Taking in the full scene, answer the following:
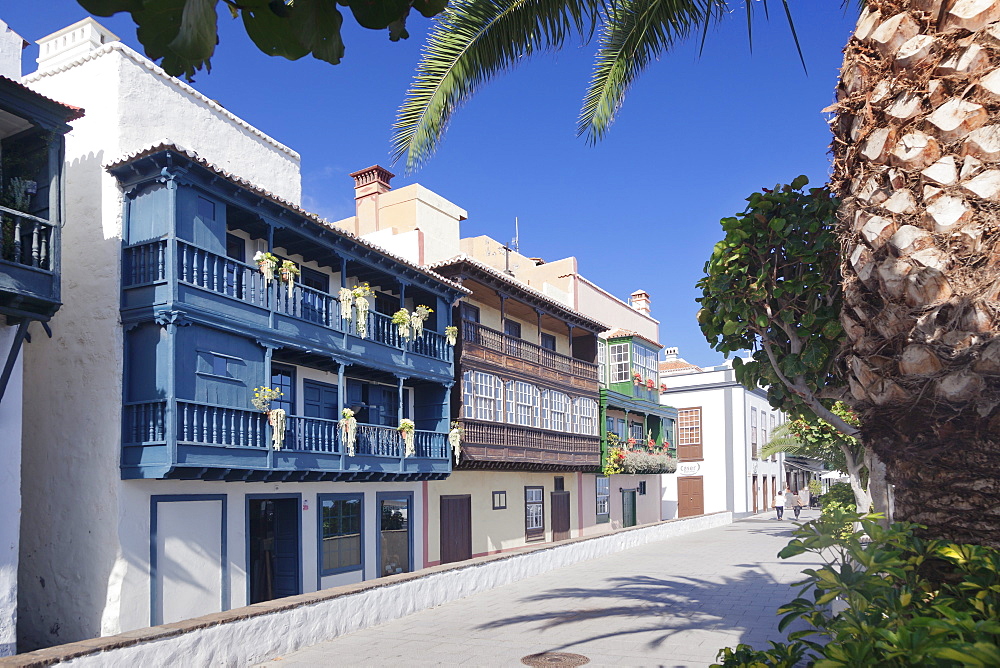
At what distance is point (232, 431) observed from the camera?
14641 mm

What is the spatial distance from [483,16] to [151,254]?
813cm

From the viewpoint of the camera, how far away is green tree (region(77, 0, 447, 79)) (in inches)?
85.0

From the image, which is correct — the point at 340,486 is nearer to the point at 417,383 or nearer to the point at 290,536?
the point at 290,536

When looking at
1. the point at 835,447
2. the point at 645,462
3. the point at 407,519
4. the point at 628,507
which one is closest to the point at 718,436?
the point at 628,507

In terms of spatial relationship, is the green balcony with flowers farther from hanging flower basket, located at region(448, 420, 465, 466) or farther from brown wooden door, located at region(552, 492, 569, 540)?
hanging flower basket, located at region(448, 420, 465, 466)

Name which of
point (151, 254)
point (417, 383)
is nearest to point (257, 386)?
point (151, 254)

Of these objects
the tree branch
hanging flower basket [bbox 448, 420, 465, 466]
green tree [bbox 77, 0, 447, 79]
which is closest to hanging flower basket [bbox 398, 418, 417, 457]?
hanging flower basket [bbox 448, 420, 465, 466]

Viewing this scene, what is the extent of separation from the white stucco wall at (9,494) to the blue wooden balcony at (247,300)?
2341 mm

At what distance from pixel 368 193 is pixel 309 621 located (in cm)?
1719

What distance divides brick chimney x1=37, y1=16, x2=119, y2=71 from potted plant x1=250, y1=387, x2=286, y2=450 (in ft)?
22.9

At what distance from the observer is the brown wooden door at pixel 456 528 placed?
23266 millimetres

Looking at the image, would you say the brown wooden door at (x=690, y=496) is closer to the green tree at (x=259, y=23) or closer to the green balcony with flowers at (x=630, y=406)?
the green balcony with flowers at (x=630, y=406)

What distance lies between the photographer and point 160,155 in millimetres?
13977

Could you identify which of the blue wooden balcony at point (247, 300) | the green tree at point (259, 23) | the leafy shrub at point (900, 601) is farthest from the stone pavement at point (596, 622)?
the green tree at point (259, 23)
